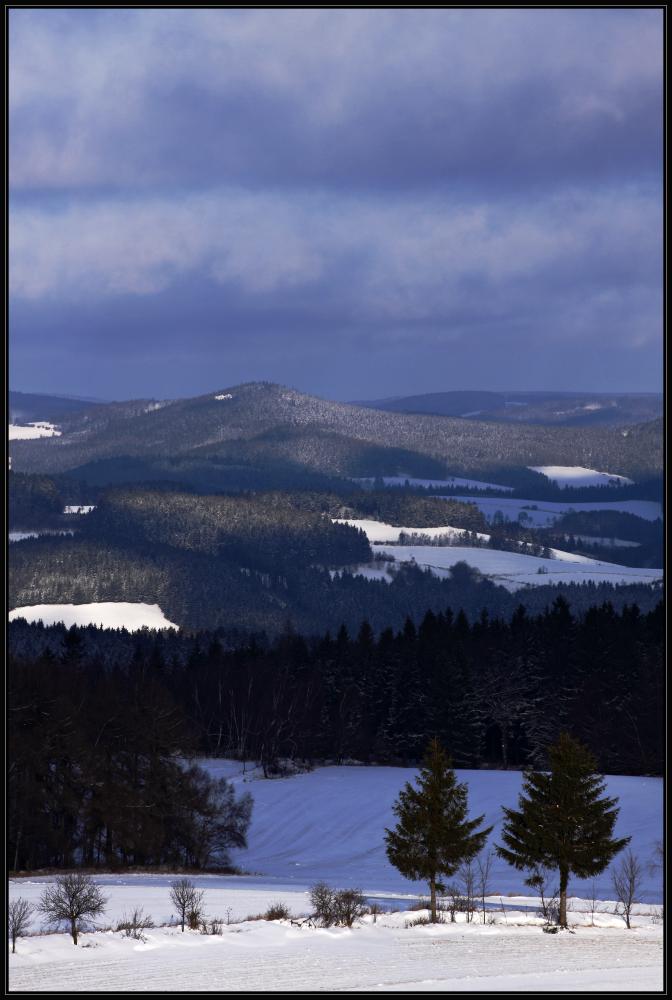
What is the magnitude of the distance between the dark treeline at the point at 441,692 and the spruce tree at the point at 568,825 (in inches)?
1713

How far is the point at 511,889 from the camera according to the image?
54.5 meters

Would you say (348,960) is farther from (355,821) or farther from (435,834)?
(355,821)

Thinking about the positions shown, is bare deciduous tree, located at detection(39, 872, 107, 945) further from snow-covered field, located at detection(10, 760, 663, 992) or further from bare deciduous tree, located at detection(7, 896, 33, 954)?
bare deciduous tree, located at detection(7, 896, 33, 954)

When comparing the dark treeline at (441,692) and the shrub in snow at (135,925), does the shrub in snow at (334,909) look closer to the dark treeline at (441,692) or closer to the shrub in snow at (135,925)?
the shrub in snow at (135,925)

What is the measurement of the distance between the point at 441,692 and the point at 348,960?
66572 millimetres

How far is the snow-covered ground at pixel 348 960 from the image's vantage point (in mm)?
30500

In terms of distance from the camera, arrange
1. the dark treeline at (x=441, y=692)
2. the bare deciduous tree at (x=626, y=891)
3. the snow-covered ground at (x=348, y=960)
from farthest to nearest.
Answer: the dark treeline at (x=441, y=692)
the bare deciduous tree at (x=626, y=891)
the snow-covered ground at (x=348, y=960)

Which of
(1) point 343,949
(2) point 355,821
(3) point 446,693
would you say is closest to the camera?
(1) point 343,949

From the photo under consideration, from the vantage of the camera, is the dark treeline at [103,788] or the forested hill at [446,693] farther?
the forested hill at [446,693]

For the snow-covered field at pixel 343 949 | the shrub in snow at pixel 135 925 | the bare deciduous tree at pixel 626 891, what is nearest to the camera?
the snow-covered field at pixel 343 949

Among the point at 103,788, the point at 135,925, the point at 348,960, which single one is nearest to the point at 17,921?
the point at 135,925

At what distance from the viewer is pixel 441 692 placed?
9962cm

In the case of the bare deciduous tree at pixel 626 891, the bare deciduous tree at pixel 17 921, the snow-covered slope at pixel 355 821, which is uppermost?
the bare deciduous tree at pixel 17 921

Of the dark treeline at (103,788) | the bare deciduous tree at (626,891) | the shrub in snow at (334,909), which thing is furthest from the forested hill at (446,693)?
the shrub in snow at (334,909)
